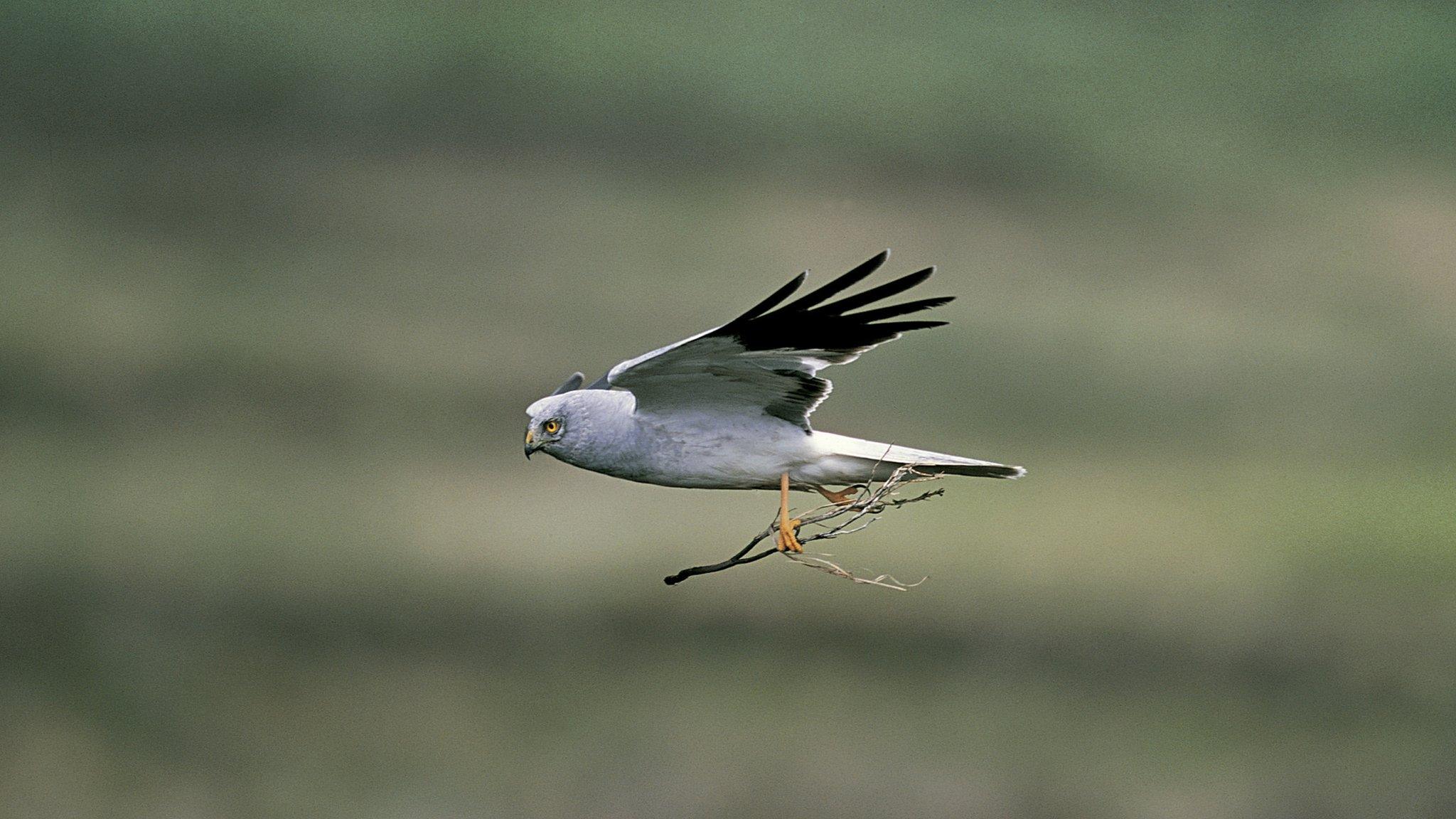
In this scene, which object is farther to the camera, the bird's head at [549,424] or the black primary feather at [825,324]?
the bird's head at [549,424]

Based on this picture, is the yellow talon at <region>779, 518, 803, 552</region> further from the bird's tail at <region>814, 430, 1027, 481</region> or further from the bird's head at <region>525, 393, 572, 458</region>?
the bird's head at <region>525, 393, 572, 458</region>

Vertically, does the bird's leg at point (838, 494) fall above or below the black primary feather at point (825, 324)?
below

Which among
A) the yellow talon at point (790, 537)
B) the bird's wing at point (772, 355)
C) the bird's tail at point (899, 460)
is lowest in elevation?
the yellow talon at point (790, 537)

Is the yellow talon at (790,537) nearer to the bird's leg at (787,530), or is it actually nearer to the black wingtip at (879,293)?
the bird's leg at (787,530)

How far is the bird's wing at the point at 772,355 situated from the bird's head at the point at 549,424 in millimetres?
258

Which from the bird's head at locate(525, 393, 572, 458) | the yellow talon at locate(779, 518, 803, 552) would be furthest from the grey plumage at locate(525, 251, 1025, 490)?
the yellow talon at locate(779, 518, 803, 552)

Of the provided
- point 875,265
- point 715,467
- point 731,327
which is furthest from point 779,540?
point 875,265

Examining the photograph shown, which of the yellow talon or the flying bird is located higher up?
the flying bird

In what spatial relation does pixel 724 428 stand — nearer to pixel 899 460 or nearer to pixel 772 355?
pixel 772 355

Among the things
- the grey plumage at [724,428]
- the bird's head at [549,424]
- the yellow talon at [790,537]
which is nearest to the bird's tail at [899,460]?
the grey plumage at [724,428]

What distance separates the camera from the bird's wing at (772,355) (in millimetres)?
4320

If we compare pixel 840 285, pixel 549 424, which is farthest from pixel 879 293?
pixel 549 424

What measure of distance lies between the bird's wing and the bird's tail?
17cm

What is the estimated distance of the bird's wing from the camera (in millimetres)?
4320
